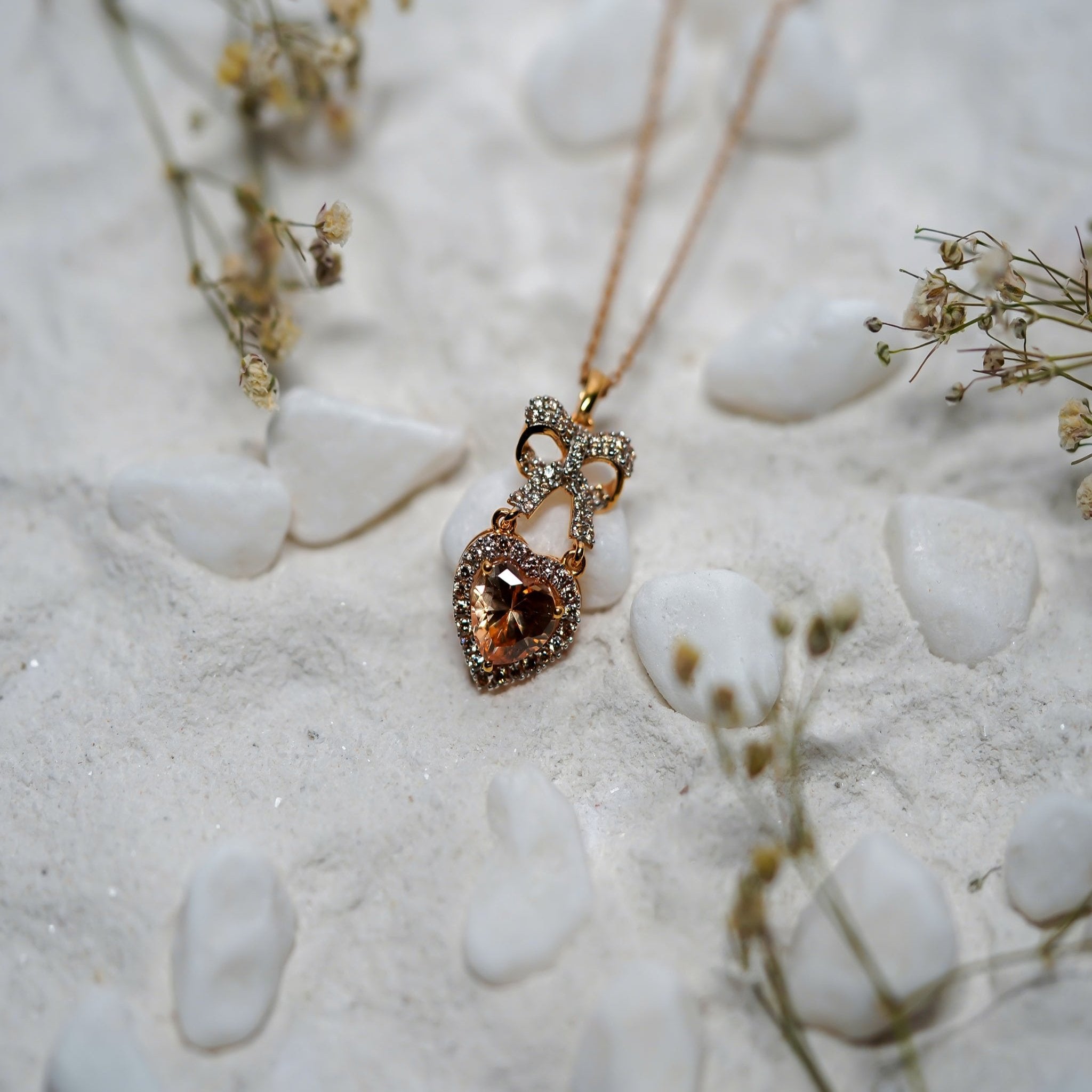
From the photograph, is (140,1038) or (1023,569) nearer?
(140,1038)


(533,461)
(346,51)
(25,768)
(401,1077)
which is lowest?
(401,1077)

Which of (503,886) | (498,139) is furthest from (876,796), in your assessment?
(498,139)

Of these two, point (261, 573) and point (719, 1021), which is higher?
point (261, 573)

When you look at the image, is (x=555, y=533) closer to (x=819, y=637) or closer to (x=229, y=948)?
(x=819, y=637)

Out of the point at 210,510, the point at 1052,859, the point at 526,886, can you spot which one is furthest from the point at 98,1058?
the point at 1052,859

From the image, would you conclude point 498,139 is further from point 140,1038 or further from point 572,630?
point 140,1038

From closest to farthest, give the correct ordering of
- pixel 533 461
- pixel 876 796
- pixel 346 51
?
pixel 876 796 → pixel 533 461 → pixel 346 51

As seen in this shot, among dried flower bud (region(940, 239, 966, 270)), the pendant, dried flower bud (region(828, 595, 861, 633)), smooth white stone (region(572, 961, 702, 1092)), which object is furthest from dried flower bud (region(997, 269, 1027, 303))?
smooth white stone (region(572, 961, 702, 1092))
